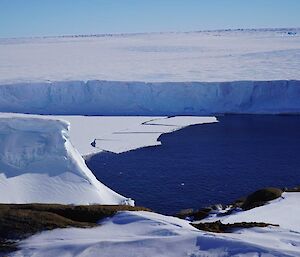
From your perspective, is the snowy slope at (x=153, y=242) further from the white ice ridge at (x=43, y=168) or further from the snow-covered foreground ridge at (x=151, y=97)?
the snow-covered foreground ridge at (x=151, y=97)

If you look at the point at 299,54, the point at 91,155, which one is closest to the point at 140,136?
the point at 91,155

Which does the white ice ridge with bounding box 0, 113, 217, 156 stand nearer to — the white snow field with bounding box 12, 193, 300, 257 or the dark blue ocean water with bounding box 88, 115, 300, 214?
the dark blue ocean water with bounding box 88, 115, 300, 214

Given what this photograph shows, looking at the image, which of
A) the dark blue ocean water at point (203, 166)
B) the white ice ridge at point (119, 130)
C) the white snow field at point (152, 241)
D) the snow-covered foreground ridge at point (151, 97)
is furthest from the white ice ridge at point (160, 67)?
the white snow field at point (152, 241)

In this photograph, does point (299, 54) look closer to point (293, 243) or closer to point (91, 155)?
point (91, 155)

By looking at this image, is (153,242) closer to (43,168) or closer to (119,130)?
(43,168)

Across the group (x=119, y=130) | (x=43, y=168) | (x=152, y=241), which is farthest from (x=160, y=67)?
(x=152, y=241)

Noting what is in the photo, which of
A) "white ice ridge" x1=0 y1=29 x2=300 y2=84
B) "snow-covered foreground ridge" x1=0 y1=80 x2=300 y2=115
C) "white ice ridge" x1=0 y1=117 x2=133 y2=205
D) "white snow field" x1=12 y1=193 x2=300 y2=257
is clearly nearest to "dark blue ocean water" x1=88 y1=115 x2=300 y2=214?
"white ice ridge" x1=0 y1=117 x2=133 y2=205
